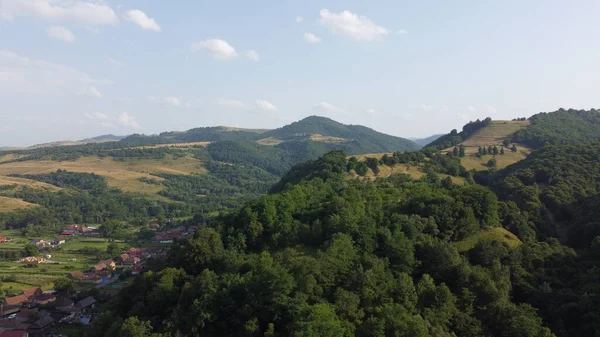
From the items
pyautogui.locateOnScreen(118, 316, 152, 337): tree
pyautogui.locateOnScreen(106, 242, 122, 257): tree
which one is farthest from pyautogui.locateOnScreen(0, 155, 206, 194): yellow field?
pyautogui.locateOnScreen(118, 316, 152, 337): tree

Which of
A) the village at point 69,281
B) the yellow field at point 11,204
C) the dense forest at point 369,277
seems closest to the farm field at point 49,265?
the village at point 69,281

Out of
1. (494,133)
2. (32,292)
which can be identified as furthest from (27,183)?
(494,133)

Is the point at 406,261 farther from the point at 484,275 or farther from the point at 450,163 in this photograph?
the point at 450,163

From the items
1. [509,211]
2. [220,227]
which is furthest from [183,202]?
[509,211]

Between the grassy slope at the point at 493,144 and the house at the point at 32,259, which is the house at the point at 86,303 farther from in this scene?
the grassy slope at the point at 493,144

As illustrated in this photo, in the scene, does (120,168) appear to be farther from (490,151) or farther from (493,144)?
(490,151)

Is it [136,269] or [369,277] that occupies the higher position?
[369,277]

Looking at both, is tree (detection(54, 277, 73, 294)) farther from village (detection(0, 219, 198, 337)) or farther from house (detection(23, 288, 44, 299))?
house (detection(23, 288, 44, 299))
